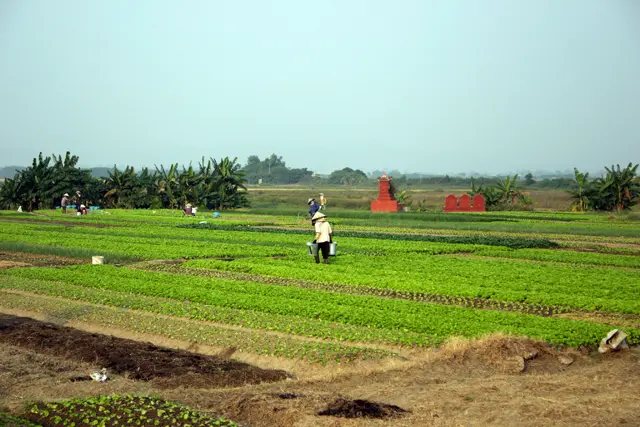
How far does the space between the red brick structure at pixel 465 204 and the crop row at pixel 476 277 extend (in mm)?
30508

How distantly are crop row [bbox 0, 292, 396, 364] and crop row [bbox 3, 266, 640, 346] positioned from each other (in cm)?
174

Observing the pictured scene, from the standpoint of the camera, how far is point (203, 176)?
6191 centimetres

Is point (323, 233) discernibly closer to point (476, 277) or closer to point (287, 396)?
point (476, 277)

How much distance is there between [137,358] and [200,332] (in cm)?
213

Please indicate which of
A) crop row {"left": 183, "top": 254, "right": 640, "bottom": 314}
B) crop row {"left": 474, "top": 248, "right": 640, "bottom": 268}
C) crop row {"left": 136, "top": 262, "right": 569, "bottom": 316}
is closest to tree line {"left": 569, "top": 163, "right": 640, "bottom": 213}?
crop row {"left": 474, "top": 248, "right": 640, "bottom": 268}

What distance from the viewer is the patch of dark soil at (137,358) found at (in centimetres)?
1249

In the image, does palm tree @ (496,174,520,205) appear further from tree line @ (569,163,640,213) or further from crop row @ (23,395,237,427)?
crop row @ (23,395,237,427)

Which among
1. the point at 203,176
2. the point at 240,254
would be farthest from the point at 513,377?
the point at 203,176

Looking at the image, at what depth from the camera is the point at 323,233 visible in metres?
24.5

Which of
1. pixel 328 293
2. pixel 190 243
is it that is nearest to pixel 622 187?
pixel 190 243

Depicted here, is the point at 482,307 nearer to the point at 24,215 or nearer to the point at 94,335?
the point at 94,335

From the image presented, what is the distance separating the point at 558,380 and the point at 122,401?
6.59 meters

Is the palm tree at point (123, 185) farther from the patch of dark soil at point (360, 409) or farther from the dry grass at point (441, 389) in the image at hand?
the patch of dark soil at point (360, 409)

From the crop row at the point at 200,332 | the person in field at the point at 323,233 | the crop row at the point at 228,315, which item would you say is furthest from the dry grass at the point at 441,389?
the person in field at the point at 323,233
